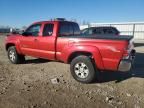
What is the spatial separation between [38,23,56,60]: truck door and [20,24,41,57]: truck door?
11.9 inches

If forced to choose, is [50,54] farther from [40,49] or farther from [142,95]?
[142,95]

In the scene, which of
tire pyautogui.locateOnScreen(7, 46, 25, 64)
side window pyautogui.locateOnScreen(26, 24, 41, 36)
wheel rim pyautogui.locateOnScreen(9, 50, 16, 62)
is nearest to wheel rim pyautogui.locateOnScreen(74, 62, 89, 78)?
side window pyautogui.locateOnScreen(26, 24, 41, 36)

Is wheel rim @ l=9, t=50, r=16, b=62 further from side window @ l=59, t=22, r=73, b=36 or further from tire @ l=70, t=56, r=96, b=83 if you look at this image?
tire @ l=70, t=56, r=96, b=83

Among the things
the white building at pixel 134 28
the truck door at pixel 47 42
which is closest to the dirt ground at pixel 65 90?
the truck door at pixel 47 42

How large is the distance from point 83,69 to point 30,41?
2933 millimetres

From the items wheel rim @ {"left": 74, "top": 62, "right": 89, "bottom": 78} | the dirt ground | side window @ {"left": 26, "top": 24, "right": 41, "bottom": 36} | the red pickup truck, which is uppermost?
side window @ {"left": 26, "top": 24, "right": 41, "bottom": 36}

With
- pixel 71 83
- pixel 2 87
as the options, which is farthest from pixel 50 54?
pixel 2 87

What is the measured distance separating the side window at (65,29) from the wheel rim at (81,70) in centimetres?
161

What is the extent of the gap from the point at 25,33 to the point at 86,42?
3379mm

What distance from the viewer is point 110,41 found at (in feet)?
20.8

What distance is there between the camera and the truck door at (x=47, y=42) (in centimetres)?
801

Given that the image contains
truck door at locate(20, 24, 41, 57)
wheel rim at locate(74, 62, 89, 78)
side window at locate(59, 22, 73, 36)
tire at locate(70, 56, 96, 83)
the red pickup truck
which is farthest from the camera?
truck door at locate(20, 24, 41, 57)

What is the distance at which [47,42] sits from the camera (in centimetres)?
816

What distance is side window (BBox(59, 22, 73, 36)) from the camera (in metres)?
8.24
